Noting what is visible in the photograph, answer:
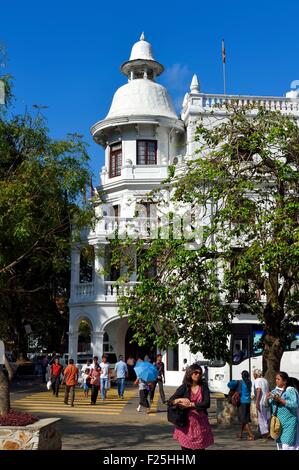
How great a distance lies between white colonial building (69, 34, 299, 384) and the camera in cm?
2919

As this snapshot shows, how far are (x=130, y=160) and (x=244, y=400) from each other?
20.6 metres

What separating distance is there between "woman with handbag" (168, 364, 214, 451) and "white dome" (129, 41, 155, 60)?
1215 inches

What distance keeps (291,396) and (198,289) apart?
269 inches

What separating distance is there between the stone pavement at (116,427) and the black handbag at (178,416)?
14.1 ft

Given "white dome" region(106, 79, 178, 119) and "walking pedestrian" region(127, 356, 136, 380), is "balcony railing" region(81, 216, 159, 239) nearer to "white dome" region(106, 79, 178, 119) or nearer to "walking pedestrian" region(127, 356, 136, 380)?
"walking pedestrian" region(127, 356, 136, 380)

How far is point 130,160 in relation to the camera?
3209 cm

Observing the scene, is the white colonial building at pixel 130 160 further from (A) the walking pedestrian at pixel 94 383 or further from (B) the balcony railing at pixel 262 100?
(A) the walking pedestrian at pixel 94 383

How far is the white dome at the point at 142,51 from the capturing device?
35.6 metres

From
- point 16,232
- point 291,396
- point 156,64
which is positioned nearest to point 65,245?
point 16,232

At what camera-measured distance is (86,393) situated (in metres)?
23.4

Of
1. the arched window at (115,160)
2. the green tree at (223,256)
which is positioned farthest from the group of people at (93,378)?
the arched window at (115,160)

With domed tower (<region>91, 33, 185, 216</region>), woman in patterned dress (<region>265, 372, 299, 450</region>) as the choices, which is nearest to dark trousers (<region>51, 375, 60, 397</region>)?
domed tower (<region>91, 33, 185, 216</region>)

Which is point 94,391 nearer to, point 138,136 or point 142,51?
point 138,136

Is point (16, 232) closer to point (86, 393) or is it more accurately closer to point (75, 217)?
point (75, 217)
